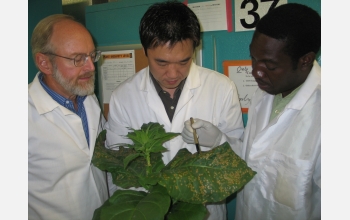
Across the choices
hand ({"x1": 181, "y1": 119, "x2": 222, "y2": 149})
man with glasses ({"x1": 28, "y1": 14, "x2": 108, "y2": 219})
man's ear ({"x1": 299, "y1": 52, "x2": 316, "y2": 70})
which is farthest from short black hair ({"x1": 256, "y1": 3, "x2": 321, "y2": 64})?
man with glasses ({"x1": 28, "y1": 14, "x2": 108, "y2": 219})

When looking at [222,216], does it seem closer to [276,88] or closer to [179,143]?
[179,143]

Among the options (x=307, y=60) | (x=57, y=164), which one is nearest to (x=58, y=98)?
(x=57, y=164)

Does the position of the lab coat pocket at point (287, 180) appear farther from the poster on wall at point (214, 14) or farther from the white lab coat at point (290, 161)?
the poster on wall at point (214, 14)

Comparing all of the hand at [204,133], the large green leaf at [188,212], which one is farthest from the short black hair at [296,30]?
the large green leaf at [188,212]

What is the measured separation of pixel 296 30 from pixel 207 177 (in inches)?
20.4

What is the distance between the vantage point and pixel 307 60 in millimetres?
828

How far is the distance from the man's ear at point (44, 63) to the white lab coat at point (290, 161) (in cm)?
90

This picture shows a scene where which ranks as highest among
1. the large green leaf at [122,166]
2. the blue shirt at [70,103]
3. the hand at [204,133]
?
the blue shirt at [70,103]

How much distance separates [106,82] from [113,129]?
55 centimetres

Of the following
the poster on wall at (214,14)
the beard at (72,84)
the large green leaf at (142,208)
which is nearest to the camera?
the large green leaf at (142,208)

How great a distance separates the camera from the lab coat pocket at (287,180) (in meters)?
0.83

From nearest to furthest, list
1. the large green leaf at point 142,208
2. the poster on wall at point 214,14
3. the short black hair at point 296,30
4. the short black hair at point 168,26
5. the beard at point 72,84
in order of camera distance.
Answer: the large green leaf at point 142,208, the short black hair at point 296,30, the short black hair at point 168,26, the beard at point 72,84, the poster on wall at point 214,14

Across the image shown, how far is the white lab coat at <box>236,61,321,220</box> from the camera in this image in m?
0.83

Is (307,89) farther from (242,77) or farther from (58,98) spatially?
(58,98)
